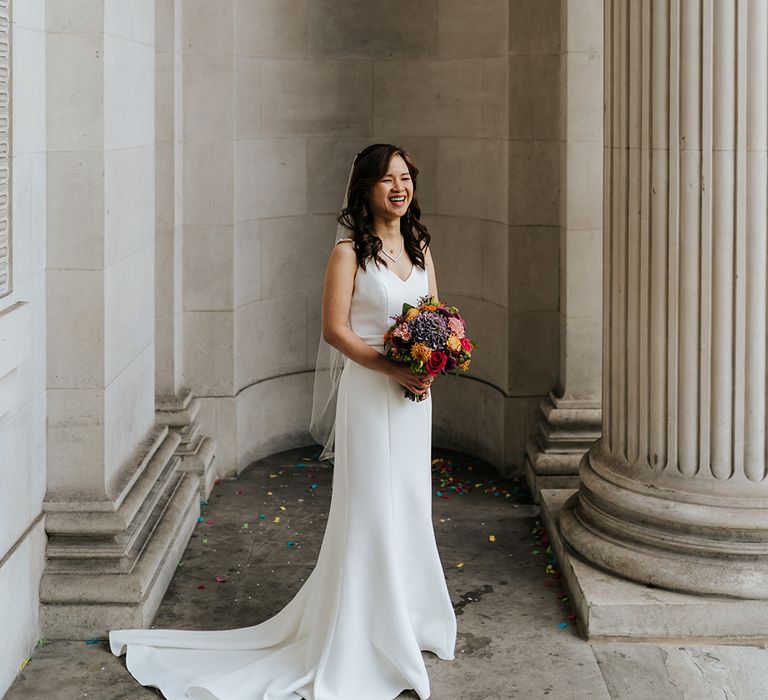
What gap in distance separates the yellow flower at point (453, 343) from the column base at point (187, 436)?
346 cm

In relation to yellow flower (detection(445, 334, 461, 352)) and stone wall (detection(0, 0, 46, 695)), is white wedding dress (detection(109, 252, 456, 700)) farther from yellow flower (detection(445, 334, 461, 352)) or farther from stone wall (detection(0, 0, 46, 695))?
stone wall (detection(0, 0, 46, 695))

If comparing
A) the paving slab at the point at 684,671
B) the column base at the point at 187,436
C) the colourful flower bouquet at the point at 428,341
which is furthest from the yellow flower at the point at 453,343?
the column base at the point at 187,436

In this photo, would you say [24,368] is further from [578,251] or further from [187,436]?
[578,251]

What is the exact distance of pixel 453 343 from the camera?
558 centimetres

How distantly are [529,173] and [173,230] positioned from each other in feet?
8.53

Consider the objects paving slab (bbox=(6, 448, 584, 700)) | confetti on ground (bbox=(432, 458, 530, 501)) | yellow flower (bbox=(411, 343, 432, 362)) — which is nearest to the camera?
yellow flower (bbox=(411, 343, 432, 362))

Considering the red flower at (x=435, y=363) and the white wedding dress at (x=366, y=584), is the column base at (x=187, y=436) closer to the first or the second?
the white wedding dress at (x=366, y=584)

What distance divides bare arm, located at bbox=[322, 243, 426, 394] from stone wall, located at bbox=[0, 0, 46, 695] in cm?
141

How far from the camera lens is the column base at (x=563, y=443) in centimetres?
869

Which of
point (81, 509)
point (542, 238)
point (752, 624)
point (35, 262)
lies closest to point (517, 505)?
point (542, 238)

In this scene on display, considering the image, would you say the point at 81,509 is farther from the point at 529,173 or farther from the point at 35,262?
the point at 529,173

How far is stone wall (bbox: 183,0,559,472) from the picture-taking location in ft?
29.9

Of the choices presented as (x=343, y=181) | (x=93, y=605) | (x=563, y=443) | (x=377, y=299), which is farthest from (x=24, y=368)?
(x=343, y=181)

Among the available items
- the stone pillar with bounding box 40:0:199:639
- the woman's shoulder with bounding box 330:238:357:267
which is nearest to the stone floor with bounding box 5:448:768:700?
the stone pillar with bounding box 40:0:199:639
